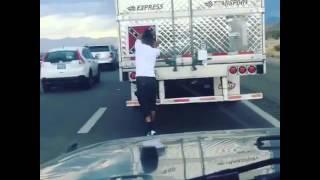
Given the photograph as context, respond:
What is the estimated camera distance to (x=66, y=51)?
2094 cm

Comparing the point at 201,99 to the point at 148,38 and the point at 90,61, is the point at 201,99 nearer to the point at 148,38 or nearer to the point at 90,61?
the point at 148,38

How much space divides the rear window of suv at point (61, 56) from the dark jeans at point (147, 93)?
10.1 metres

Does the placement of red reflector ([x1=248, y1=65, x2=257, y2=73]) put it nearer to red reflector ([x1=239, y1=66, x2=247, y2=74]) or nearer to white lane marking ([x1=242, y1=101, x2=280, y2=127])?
red reflector ([x1=239, y1=66, x2=247, y2=74])

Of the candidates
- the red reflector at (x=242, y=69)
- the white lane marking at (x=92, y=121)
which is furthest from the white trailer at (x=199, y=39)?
the white lane marking at (x=92, y=121)

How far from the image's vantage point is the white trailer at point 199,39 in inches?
448

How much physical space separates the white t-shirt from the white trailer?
2.59ft

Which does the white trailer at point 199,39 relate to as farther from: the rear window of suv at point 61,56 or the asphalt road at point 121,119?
the rear window of suv at point 61,56

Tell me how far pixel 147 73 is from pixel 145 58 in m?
0.25
